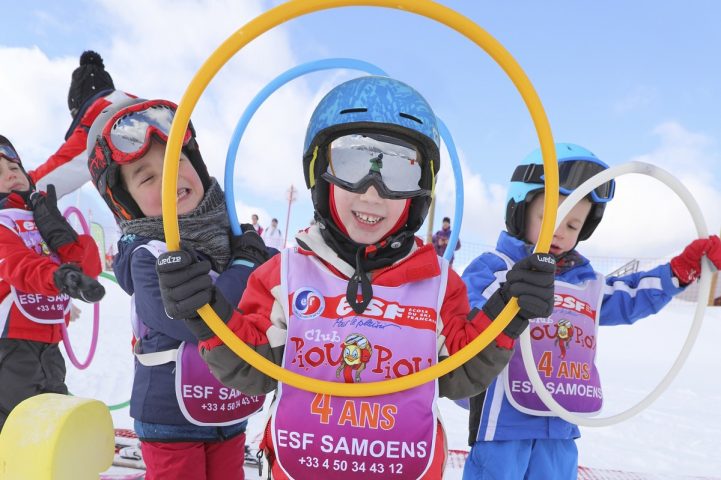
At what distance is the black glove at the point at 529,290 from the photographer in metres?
1.56

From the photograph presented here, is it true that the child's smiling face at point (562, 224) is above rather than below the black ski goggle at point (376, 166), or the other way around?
below

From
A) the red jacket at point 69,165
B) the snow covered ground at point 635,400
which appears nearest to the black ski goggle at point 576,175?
the snow covered ground at point 635,400

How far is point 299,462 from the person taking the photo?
1.47 meters

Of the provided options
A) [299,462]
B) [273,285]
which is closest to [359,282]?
[273,285]

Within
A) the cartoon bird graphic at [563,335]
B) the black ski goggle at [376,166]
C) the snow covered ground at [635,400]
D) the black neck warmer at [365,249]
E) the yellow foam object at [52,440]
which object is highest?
the black ski goggle at [376,166]

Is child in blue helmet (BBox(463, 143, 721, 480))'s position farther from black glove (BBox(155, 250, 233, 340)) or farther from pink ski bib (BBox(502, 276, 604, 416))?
black glove (BBox(155, 250, 233, 340))

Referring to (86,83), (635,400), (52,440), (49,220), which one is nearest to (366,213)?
(52,440)

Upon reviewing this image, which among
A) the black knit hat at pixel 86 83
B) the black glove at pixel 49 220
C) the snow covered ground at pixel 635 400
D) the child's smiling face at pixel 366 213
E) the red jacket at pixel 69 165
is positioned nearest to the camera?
the child's smiling face at pixel 366 213

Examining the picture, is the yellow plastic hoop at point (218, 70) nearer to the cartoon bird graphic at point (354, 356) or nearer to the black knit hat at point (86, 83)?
the cartoon bird graphic at point (354, 356)

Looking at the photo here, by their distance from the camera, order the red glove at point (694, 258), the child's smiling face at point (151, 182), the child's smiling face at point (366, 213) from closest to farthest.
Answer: the child's smiling face at point (366, 213), the child's smiling face at point (151, 182), the red glove at point (694, 258)

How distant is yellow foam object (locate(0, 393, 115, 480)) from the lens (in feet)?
6.40

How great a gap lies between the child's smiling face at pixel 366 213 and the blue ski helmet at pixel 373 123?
97 millimetres

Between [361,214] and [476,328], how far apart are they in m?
0.52

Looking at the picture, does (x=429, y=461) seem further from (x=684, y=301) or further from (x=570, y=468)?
(x=684, y=301)
